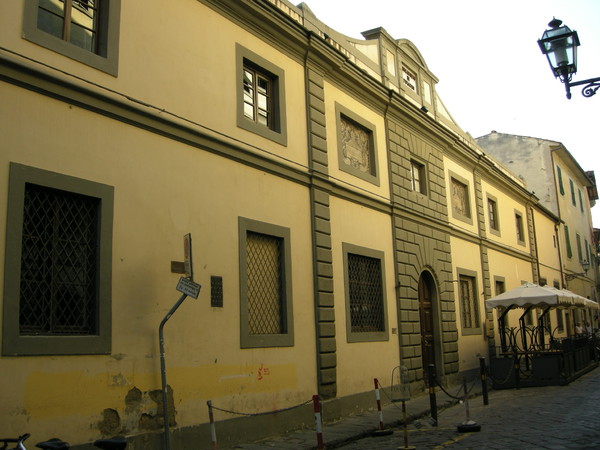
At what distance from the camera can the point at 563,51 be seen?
8.59 m

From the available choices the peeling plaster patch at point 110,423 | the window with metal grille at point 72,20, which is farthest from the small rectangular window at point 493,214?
the peeling plaster patch at point 110,423

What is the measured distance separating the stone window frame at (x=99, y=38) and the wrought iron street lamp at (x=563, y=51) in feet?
19.3

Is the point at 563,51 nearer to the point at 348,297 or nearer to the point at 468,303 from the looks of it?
the point at 348,297

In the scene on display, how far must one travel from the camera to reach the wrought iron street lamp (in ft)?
28.0

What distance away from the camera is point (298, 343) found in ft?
35.4

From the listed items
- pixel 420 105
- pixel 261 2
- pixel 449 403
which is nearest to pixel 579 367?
pixel 449 403

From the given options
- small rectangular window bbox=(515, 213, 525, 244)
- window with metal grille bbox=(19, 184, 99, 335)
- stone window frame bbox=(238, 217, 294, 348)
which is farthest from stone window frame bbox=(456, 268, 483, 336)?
window with metal grille bbox=(19, 184, 99, 335)

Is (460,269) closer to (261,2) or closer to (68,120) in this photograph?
(261,2)

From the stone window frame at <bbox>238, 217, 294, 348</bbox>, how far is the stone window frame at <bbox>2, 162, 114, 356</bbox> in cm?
254

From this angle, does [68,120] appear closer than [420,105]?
Yes

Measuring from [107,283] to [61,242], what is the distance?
0.74m

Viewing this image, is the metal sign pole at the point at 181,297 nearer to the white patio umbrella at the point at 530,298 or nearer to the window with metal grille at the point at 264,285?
the window with metal grille at the point at 264,285

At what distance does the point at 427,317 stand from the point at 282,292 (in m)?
6.86

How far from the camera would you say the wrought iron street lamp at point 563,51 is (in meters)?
8.55
